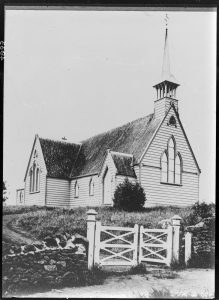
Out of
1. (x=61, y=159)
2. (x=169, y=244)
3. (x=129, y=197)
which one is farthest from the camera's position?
(x=61, y=159)

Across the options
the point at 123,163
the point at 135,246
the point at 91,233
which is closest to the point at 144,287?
the point at 135,246

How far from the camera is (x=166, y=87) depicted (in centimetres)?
1068

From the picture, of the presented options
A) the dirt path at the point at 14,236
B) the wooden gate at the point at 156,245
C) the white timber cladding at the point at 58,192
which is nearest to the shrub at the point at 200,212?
the wooden gate at the point at 156,245

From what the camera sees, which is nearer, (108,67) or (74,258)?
(74,258)

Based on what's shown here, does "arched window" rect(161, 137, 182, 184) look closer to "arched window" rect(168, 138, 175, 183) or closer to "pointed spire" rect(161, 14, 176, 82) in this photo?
"arched window" rect(168, 138, 175, 183)

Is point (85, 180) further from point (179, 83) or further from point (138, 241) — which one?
point (179, 83)

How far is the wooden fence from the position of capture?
10.1m

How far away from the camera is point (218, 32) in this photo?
1052 centimetres

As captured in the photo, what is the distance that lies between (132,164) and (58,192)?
2.07 metres

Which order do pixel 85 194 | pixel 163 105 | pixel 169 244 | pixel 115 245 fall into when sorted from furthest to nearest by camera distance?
1. pixel 163 105
2. pixel 85 194
3. pixel 169 244
4. pixel 115 245

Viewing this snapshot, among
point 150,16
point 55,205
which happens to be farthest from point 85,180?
point 150,16

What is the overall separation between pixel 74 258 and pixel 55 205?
1516 millimetres

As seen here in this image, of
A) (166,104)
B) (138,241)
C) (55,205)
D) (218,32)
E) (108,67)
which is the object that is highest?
(218,32)

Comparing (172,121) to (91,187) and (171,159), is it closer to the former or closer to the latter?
(171,159)
